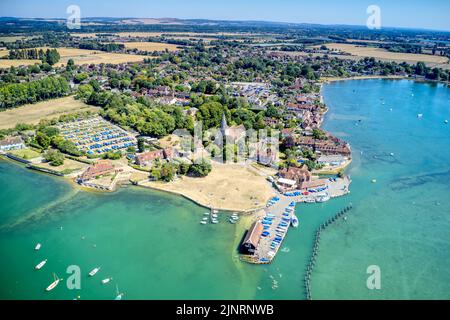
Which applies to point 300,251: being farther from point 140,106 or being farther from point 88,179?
point 140,106

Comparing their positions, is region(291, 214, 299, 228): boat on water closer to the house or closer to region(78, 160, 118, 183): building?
region(78, 160, 118, 183): building

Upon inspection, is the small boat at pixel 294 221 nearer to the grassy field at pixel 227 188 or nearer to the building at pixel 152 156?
the grassy field at pixel 227 188

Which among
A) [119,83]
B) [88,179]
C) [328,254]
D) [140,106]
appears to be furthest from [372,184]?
[119,83]

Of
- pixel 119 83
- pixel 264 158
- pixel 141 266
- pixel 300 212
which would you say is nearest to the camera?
pixel 141 266

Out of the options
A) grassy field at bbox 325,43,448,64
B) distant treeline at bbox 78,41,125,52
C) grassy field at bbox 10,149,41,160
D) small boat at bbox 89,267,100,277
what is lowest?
small boat at bbox 89,267,100,277

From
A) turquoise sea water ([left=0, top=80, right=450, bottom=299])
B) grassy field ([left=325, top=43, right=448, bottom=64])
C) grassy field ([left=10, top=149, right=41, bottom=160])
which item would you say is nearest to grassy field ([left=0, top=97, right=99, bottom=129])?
grassy field ([left=10, top=149, right=41, bottom=160])

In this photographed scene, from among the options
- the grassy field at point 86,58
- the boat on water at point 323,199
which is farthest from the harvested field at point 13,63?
the boat on water at point 323,199

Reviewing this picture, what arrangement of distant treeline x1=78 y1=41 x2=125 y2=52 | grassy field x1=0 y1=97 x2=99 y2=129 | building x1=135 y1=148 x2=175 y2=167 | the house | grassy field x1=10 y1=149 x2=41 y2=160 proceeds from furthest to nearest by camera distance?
distant treeline x1=78 y1=41 x2=125 y2=52
grassy field x1=0 y1=97 x2=99 y2=129
the house
grassy field x1=10 y1=149 x2=41 y2=160
building x1=135 y1=148 x2=175 y2=167
